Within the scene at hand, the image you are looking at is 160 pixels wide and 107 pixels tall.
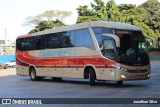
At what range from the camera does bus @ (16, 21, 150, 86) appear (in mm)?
18047

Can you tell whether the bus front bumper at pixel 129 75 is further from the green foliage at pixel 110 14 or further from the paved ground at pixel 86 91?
the green foliage at pixel 110 14

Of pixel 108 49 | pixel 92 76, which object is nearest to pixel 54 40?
pixel 92 76

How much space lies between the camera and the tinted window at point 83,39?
19.6 metres

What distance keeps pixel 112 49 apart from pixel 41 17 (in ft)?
247

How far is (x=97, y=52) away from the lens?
19.0 meters

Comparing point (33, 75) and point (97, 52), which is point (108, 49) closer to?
point (97, 52)

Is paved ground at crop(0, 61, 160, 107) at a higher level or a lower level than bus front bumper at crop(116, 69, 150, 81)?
lower

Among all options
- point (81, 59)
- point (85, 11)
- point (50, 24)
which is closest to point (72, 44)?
point (81, 59)

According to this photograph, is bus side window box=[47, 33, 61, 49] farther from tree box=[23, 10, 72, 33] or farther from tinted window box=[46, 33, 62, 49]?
tree box=[23, 10, 72, 33]

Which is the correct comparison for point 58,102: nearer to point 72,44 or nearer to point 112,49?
point 112,49

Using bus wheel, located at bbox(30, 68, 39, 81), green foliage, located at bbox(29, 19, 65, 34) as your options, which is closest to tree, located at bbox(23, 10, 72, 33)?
green foliage, located at bbox(29, 19, 65, 34)

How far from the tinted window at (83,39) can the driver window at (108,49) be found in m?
0.96

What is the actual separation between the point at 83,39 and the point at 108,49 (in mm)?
2166

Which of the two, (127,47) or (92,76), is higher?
(127,47)
